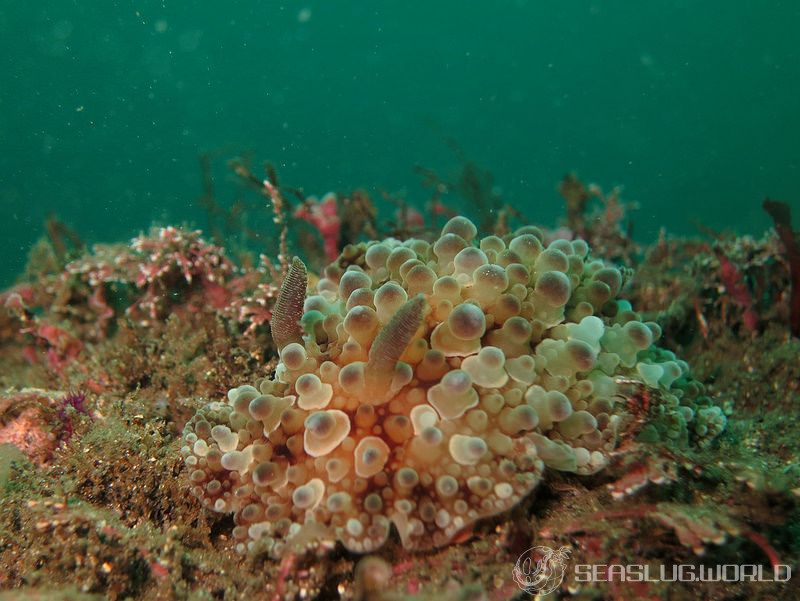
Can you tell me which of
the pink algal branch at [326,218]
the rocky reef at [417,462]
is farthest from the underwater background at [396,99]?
the rocky reef at [417,462]

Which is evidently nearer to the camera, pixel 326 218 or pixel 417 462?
pixel 417 462

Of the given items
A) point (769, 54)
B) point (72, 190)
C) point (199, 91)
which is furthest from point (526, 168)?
point (72, 190)

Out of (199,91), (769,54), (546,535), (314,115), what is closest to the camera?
(546,535)

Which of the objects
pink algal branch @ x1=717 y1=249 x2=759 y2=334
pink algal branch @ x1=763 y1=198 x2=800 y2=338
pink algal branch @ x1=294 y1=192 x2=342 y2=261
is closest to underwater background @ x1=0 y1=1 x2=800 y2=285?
pink algal branch @ x1=294 y1=192 x2=342 y2=261

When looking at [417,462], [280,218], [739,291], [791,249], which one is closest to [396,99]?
[280,218]

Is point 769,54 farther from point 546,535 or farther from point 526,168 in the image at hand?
point 546,535

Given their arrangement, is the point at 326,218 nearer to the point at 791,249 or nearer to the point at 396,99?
the point at 791,249

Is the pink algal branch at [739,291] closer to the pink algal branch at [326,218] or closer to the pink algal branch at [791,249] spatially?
the pink algal branch at [791,249]

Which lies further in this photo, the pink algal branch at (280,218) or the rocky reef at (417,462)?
the pink algal branch at (280,218)
